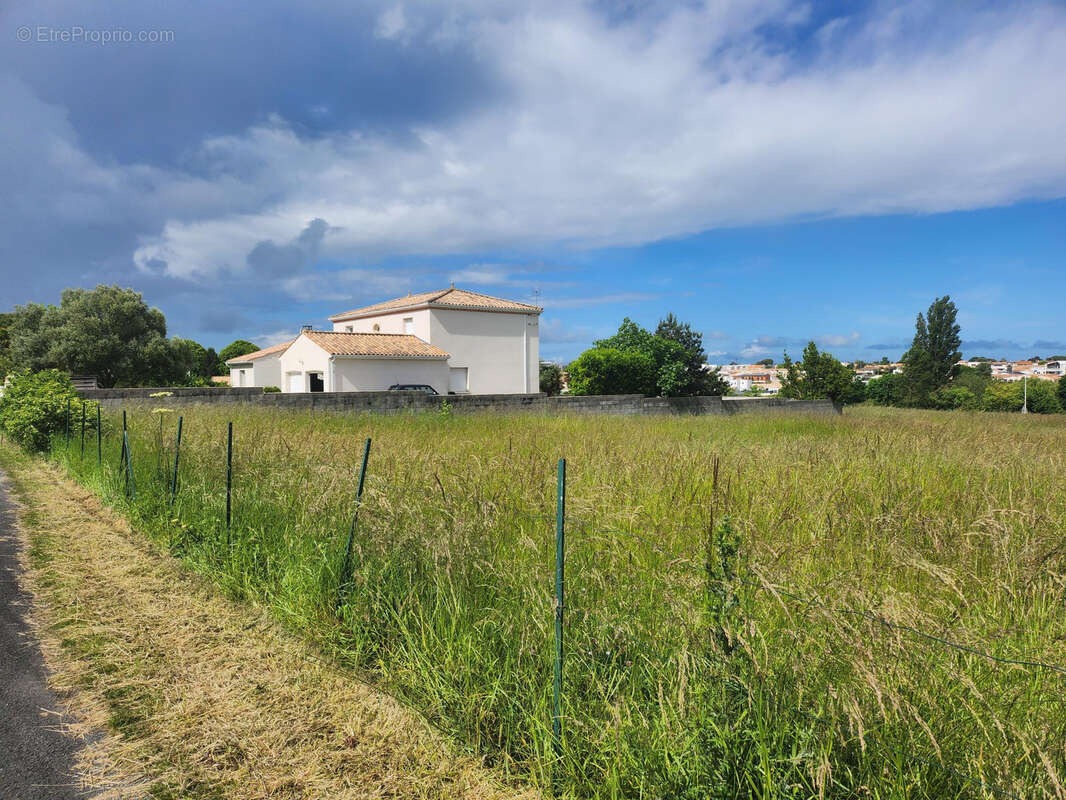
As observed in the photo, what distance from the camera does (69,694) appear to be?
370 centimetres

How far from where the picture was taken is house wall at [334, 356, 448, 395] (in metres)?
29.9

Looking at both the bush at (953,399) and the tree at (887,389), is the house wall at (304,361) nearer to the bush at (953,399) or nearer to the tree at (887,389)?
the bush at (953,399)

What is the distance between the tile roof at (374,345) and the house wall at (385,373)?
32cm

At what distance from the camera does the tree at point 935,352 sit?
6094cm

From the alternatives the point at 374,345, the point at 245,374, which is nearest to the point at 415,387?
the point at 374,345

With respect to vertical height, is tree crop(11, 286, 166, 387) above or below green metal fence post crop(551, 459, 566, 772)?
above

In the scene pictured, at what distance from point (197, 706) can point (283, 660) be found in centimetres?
54

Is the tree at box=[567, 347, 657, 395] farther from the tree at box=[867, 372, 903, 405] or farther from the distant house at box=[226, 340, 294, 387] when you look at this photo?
the tree at box=[867, 372, 903, 405]

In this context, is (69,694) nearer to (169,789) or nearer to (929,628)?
(169,789)

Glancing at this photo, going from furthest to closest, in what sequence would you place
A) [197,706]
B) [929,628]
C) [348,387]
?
1. [348,387]
2. [197,706]
3. [929,628]

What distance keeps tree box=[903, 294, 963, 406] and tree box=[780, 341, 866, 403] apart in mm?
37094

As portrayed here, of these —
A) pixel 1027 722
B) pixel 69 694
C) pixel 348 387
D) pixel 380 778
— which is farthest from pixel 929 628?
pixel 348 387

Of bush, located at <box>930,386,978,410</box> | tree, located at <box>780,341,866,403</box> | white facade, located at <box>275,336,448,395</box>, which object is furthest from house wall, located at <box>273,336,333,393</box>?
bush, located at <box>930,386,978,410</box>

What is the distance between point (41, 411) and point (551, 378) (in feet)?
120
